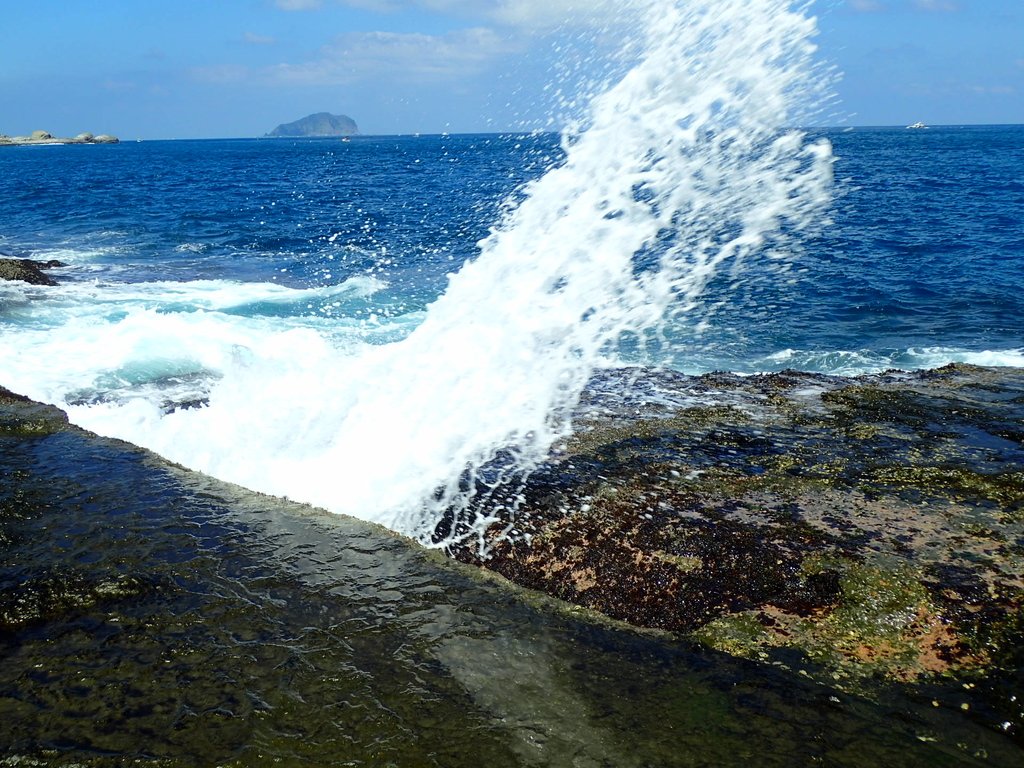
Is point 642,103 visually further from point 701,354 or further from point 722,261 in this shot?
point 722,261

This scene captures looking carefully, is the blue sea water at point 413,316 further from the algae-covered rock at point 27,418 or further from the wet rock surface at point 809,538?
the wet rock surface at point 809,538

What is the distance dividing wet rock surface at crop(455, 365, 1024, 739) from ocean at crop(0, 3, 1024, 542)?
904 millimetres

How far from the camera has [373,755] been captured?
3.05 m

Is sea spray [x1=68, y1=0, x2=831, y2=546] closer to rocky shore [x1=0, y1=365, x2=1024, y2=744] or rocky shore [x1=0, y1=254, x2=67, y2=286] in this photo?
rocky shore [x1=0, y1=365, x2=1024, y2=744]

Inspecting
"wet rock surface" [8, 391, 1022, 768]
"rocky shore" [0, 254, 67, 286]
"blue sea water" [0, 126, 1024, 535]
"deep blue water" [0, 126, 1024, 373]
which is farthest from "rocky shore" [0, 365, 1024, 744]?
"rocky shore" [0, 254, 67, 286]

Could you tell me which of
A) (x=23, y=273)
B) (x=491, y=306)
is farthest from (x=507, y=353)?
(x=23, y=273)

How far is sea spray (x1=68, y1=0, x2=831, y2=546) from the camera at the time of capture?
607cm

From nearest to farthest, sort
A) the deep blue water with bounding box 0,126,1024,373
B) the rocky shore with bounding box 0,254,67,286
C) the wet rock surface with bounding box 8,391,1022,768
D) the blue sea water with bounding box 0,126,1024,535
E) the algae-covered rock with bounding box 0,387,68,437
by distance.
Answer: the wet rock surface with bounding box 8,391,1022,768
the algae-covered rock with bounding box 0,387,68,437
the blue sea water with bounding box 0,126,1024,535
the deep blue water with bounding box 0,126,1024,373
the rocky shore with bounding box 0,254,67,286

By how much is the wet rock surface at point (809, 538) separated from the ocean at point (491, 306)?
90cm

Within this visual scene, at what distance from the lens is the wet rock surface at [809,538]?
12.5 ft

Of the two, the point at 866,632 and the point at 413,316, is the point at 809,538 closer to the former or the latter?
the point at 866,632

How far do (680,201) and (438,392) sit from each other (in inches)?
184

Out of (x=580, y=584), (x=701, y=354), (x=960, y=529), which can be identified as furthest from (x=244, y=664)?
(x=701, y=354)

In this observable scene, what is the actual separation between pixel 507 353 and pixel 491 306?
0.81 metres
